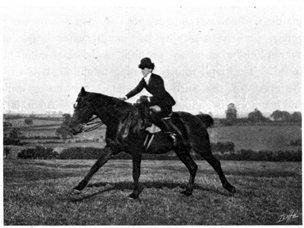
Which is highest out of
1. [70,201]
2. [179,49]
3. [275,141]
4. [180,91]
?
[179,49]

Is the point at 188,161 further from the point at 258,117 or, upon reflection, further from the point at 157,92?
the point at 258,117

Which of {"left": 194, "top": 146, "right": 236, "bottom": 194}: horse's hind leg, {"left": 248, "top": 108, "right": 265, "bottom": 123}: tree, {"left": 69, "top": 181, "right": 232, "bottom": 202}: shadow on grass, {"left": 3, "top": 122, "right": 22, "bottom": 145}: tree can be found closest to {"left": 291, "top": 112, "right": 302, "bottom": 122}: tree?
{"left": 248, "top": 108, "right": 265, "bottom": 123}: tree

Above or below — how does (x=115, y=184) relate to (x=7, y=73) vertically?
below

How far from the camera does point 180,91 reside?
23.7 feet

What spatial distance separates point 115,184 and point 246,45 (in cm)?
352

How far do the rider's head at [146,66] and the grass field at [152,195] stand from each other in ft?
5.46

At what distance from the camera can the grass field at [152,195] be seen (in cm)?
647

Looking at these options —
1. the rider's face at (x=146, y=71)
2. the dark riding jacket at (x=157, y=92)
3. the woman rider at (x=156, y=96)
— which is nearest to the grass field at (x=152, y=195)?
the woman rider at (x=156, y=96)

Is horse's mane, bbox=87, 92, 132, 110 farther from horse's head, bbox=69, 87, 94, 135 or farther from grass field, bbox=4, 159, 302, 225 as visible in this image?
grass field, bbox=4, 159, 302, 225

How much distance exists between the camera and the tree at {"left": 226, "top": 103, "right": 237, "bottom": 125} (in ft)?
23.8

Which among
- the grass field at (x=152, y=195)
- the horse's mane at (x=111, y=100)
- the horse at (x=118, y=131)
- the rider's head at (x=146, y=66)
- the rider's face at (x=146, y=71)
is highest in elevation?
the rider's head at (x=146, y=66)

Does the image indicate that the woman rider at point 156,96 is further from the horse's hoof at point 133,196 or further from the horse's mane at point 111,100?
the horse's hoof at point 133,196

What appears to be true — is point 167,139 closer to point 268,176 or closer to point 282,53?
point 268,176

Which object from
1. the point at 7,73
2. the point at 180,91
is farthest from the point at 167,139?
the point at 7,73
